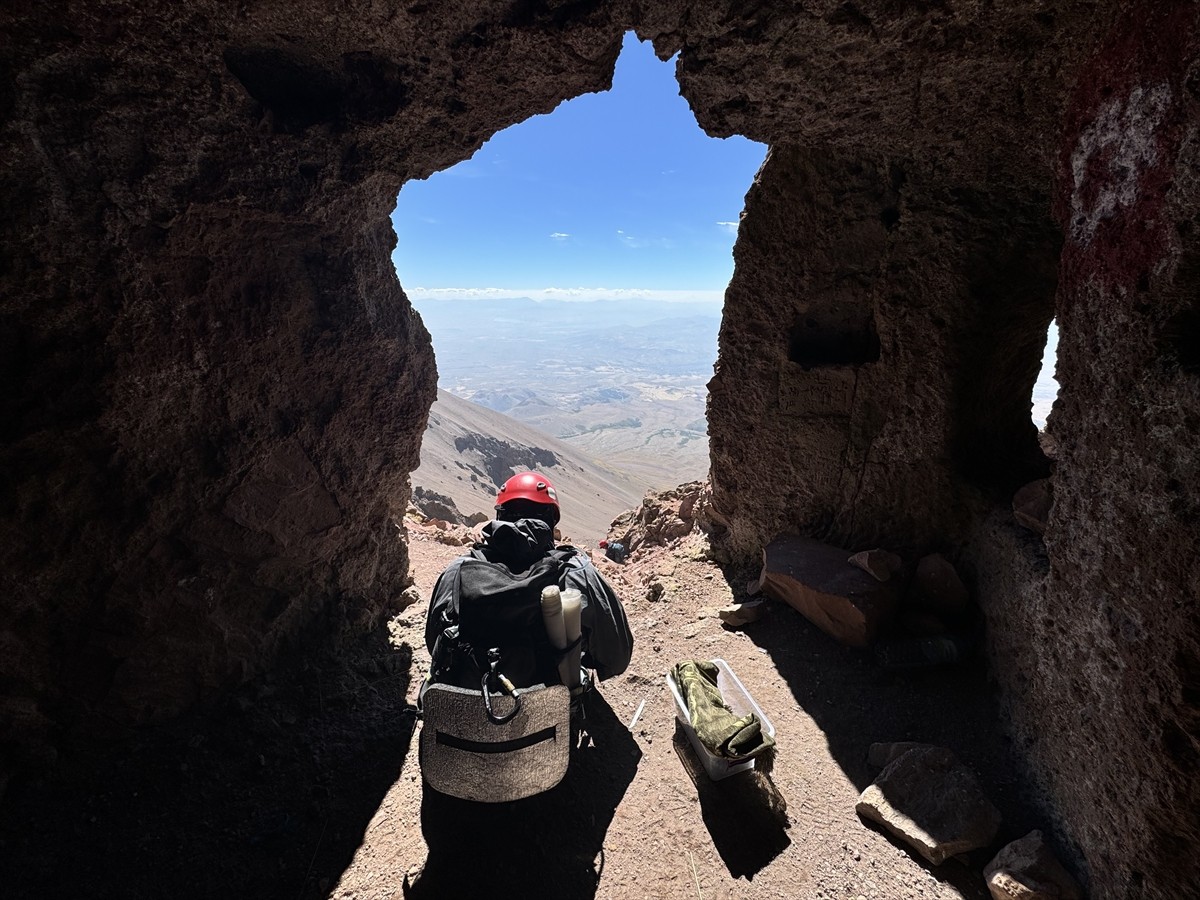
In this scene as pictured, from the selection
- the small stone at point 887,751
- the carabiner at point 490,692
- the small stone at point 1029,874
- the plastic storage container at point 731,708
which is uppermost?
the carabiner at point 490,692

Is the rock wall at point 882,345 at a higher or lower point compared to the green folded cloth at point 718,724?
higher

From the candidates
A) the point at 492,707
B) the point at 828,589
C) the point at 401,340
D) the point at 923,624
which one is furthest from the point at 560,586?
the point at 401,340

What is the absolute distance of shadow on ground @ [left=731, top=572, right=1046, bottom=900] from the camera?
10.4 feet

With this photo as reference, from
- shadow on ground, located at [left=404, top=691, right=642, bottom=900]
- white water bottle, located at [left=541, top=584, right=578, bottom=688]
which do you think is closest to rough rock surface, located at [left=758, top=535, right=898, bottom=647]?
shadow on ground, located at [left=404, top=691, right=642, bottom=900]

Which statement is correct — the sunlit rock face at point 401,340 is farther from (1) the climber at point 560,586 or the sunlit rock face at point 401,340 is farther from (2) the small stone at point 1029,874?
(1) the climber at point 560,586

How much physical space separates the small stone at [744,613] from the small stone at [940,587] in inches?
55.1

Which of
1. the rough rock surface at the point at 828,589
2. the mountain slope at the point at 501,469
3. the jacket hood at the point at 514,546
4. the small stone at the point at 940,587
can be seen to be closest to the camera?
the jacket hood at the point at 514,546

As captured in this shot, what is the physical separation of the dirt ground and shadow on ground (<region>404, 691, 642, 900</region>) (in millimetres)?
11

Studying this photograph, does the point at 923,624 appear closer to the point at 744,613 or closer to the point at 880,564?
the point at 880,564

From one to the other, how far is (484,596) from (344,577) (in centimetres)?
237

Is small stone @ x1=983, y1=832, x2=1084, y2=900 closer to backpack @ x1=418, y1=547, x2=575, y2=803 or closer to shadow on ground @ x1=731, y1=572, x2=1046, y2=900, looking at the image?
shadow on ground @ x1=731, y1=572, x2=1046, y2=900

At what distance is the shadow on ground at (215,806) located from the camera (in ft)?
10.0

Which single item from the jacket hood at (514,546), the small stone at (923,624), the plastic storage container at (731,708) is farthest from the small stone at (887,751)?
the jacket hood at (514,546)

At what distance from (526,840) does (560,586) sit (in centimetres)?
158
